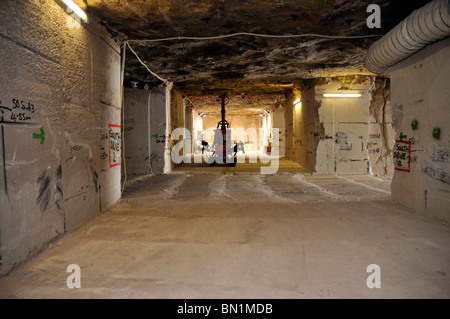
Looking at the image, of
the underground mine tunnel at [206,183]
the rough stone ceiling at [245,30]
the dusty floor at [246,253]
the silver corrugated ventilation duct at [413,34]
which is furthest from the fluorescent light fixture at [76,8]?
the silver corrugated ventilation duct at [413,34]

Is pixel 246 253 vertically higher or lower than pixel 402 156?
lower

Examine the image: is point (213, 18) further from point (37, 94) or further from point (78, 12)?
point (37, 94)

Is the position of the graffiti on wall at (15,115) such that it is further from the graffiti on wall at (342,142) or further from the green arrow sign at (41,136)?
the graffiti on wall at (342,142)

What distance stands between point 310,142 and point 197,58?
5.08 meters

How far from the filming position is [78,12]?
3.48 m

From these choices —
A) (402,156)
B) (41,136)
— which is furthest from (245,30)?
(41,136)

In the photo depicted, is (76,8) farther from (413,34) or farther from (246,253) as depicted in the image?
(413,34)

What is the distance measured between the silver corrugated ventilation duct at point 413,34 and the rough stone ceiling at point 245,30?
411 mm

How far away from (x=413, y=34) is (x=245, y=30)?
2551 mm

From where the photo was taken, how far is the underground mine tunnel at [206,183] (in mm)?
2303

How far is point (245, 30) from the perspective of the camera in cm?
487

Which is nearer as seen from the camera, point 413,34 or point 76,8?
point 76,8

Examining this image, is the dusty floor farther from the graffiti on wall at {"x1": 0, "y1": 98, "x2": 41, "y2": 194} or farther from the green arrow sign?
the green arrow sign
